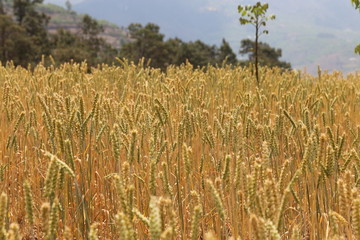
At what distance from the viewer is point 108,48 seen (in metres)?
27.4

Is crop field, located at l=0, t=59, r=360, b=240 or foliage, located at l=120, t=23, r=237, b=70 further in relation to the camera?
foliage, located at l=120, t=23, r=237, b=70

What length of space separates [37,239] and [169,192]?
0.76m

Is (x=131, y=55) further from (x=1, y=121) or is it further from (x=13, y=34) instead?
(x=1, y=121)

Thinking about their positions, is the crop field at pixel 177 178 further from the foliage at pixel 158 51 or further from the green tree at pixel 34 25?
the green tree at pixel 34 25

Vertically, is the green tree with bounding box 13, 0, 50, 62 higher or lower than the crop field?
higher

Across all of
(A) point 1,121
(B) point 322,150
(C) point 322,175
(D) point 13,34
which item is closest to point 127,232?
(B) point 322,150

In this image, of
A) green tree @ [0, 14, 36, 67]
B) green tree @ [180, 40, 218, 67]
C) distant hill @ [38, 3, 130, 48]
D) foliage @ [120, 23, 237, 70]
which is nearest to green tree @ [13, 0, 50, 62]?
green tree @ [0, 14, 36, 67]

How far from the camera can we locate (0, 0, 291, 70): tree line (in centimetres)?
1891

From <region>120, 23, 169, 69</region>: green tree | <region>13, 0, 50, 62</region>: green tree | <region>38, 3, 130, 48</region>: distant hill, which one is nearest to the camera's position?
<region>13, 0, 50, 62</region>: green tree

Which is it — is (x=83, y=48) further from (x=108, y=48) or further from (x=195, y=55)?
(x=195, y=55)

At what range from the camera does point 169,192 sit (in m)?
0.95

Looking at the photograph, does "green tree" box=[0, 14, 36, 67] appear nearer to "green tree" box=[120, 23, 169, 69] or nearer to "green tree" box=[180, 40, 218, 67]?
"green tree" box=[120, 23, 169, 69]

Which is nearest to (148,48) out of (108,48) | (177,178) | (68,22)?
(108,48)

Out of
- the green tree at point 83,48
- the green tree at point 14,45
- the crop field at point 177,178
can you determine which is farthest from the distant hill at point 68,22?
the crop field at point 177,178
